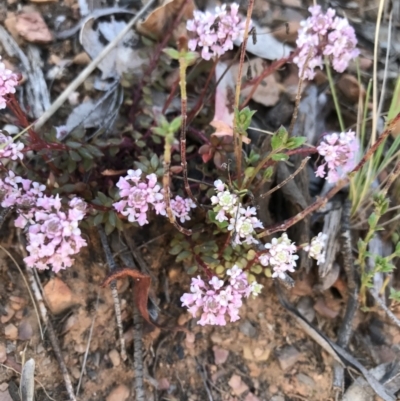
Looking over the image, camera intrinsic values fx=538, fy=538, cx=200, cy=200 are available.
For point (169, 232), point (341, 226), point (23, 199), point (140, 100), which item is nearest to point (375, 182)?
point (341, 226)

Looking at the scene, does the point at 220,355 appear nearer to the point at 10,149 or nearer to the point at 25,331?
the point at 25,331

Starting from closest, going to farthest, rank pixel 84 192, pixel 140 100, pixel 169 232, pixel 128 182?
pixel 128 182
pixel 84 192
pixel 169 232
pixel 140 100

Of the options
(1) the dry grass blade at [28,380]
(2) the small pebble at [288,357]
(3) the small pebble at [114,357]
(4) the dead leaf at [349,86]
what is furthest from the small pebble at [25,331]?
(4) the dead leaf at [349,86]

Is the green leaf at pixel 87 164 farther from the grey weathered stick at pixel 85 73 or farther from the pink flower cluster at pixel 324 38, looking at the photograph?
the pink flower cluster at pixel 324 38

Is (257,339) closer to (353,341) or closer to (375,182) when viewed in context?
(353,341)

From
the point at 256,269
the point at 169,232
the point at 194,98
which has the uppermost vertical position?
the point at 194,98

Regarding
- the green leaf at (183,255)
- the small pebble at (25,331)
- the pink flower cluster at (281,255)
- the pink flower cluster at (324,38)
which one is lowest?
the small pebble at (25,331)
